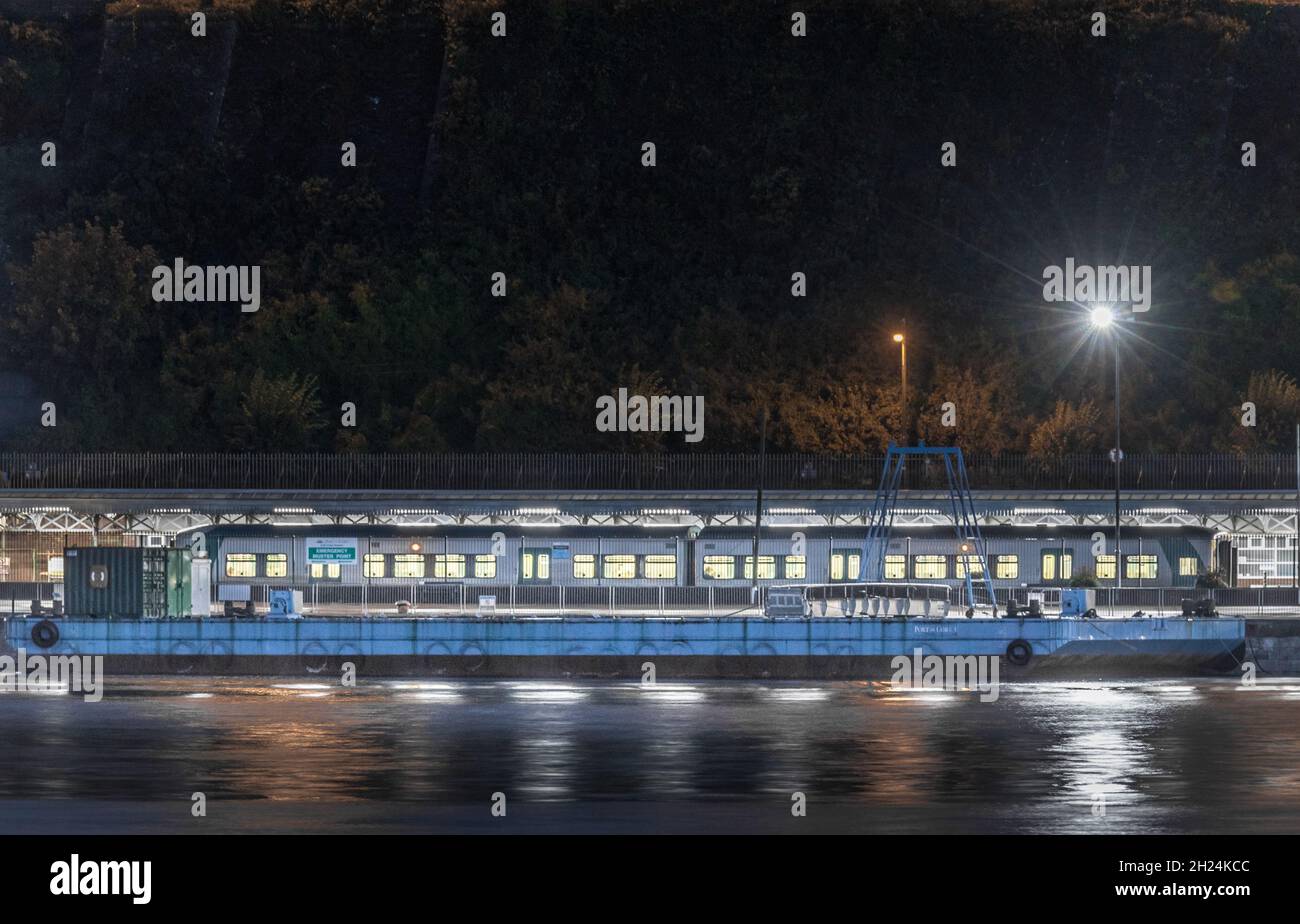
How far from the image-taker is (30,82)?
130 metres

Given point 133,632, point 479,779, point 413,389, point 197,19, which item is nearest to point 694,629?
point 133,632

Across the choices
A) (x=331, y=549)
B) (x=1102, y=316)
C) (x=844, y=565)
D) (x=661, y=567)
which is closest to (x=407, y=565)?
(x=331, y=549)

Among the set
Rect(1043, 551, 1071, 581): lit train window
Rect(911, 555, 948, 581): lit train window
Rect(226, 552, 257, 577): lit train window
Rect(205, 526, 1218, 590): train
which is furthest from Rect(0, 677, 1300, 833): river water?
Rect(1043, 551, 1071, 581): lit train window

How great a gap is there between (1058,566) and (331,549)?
26582 mm

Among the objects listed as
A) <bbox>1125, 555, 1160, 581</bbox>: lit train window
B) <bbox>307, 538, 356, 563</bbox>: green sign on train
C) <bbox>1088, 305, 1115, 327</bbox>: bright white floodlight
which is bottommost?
<bbox>1125, 555, 1160, 581</bbox>: lit train window

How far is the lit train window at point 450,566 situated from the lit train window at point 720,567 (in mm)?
8936

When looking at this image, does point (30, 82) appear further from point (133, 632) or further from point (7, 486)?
point (133, 632)

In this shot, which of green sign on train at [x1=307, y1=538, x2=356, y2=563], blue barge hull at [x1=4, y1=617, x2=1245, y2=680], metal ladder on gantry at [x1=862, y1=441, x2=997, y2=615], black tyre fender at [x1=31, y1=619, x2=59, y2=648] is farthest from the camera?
green sign on train at [x1=307, y1=538, x2=356, y2=563]

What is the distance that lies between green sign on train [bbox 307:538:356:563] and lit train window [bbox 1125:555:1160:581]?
93.1 feet

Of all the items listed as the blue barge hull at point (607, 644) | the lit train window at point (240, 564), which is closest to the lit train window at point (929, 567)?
the blue barge hull at point (607, 644)

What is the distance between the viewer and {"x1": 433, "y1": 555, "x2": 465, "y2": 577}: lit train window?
3105 inches

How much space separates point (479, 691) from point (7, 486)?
2996 cm

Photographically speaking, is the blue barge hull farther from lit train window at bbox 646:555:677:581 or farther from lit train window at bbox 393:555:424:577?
lit train window at bbox 646:555:677:581
